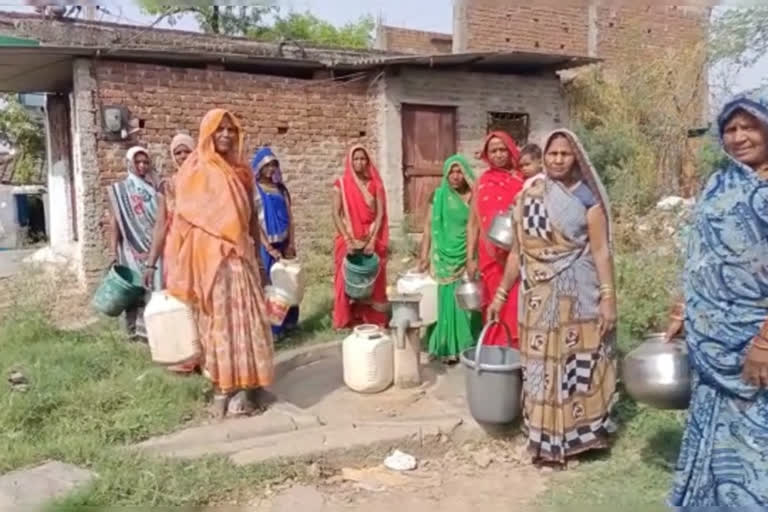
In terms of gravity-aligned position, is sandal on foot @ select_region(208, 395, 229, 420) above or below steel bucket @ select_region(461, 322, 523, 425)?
below

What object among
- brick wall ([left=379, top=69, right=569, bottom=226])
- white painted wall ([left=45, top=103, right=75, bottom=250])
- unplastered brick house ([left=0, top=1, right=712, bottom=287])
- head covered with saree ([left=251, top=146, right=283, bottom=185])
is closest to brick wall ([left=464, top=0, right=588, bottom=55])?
brick wall ([left=379, top=69, right=569, bottom=226])

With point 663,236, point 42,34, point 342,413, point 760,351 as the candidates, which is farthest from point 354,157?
point 42,34

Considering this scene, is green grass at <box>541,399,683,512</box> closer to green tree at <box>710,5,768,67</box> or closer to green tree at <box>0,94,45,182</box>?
green tree at <box>710,5,768,67</box>

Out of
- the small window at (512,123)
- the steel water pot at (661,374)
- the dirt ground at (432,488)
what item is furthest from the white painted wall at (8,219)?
the steel water pot at (661,374)

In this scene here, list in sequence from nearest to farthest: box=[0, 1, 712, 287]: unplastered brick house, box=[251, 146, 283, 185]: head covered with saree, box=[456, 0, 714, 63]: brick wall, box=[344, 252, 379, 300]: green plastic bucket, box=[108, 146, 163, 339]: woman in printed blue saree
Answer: box=[344, 252, 379, 300]: green plastic bucket < box=[251, 146, 283, 185]: head covered with saree < box=[108, 146, 163, 339]: woman in printed blue saree < box=[0, 1, 712, 287]: unplastered brick house < box=[456, 0, 714, 63]: brick wall

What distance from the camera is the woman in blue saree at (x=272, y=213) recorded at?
5.95m

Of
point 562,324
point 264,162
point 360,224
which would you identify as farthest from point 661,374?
point 264,162

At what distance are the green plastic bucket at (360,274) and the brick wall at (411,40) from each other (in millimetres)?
12178

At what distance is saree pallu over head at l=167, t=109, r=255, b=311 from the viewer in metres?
4.02

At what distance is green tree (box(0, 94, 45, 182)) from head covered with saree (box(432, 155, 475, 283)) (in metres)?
14.4

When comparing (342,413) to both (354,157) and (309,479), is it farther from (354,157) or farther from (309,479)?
(354,157)

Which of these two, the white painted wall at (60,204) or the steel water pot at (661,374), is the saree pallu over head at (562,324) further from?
the white painted wall at (60,204)

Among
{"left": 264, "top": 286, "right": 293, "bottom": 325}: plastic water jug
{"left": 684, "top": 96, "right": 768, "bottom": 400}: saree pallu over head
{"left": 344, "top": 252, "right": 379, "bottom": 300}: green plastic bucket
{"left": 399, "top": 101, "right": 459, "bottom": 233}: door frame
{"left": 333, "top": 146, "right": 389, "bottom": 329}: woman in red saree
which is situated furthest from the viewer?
{"left": 399, "top": 101, "right": 459, "bottom": 233}: door frame

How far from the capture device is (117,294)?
19.1ft
